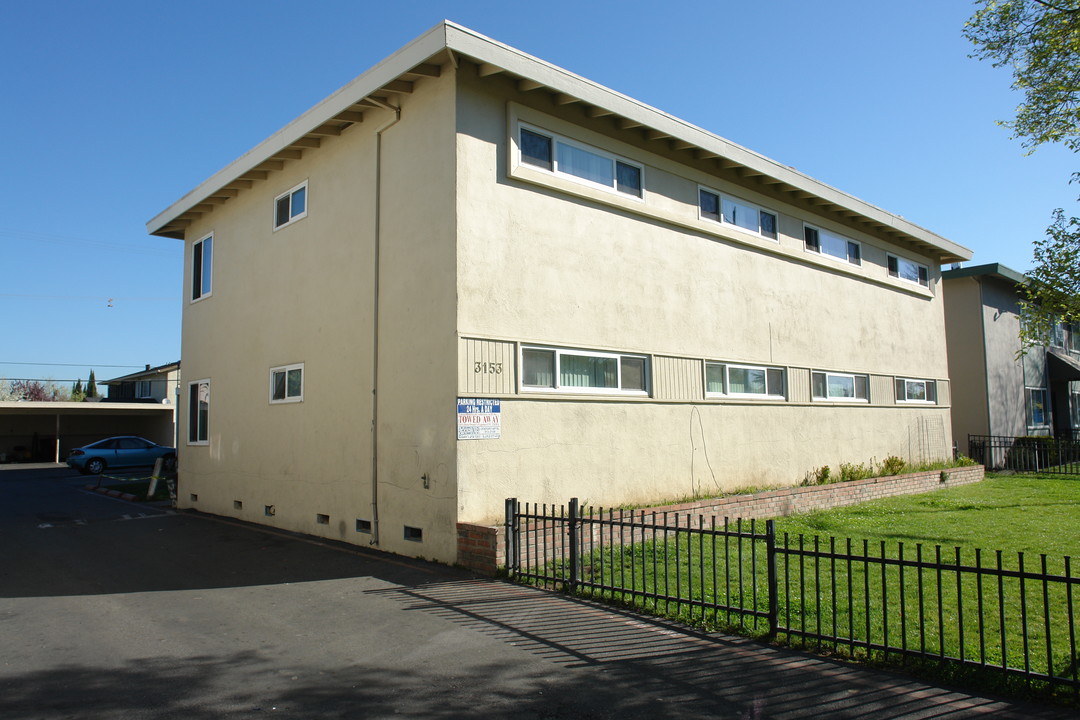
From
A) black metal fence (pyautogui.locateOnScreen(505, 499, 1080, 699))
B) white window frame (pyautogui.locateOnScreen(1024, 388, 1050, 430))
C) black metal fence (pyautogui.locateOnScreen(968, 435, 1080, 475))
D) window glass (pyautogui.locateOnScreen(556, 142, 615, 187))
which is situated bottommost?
black metal fence (pyautogui.locateOnScreen(505, 499, 1080, 699))

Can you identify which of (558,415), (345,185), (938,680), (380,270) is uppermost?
(345,185)

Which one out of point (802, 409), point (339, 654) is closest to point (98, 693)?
point (339, 654)

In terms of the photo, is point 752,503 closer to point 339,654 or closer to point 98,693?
point 339,654

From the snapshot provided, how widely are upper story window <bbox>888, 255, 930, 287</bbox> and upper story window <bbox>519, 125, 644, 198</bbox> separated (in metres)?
10.3

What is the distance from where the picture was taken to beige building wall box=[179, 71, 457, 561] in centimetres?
984

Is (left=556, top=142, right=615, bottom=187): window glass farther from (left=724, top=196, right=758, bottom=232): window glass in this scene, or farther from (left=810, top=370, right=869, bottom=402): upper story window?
(left=810, top=370, right=869, bottom=402): upper story window

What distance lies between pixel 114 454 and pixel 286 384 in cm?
2099

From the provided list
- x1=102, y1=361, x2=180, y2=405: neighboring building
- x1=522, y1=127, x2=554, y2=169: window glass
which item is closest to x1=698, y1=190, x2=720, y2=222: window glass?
x1=522, y1=127, x2=554, y2=169: window glass

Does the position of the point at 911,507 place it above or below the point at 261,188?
below

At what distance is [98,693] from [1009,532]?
37.0 ft

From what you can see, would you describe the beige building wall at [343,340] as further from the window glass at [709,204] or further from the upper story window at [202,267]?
the window glass at [709,204]

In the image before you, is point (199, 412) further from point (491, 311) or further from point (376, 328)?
point (491, 311)

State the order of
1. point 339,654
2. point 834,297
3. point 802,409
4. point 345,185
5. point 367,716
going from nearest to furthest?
point 367,716
point 339,654
point 345,185
point 802,409
point 834,297

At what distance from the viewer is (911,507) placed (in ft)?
45.9
